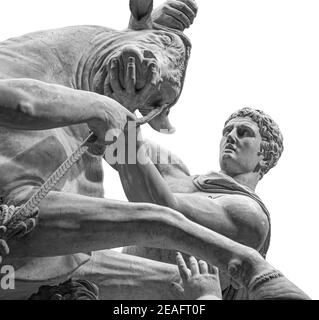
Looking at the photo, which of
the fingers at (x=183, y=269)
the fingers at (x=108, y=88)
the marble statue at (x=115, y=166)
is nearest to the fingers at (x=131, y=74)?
the marble statue at (x=115, y=166)

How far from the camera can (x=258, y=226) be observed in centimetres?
907

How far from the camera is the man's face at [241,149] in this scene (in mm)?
9539

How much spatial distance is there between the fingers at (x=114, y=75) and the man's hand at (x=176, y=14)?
2.52 feet

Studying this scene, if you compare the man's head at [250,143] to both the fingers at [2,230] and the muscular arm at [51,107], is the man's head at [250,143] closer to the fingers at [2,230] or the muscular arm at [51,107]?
the muscular arm at [51,107]

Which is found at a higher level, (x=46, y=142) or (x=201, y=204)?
(x=46, y=142)

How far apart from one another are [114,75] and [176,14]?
36.6 inches

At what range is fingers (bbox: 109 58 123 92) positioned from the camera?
9.10 meters

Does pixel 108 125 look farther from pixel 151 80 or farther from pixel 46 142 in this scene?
pixel 151 80

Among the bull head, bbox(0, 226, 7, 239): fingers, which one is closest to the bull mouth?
the bull head

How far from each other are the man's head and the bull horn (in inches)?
14.9

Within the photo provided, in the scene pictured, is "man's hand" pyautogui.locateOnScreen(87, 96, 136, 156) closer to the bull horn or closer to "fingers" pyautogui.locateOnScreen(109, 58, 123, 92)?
"fingers" pyautogui.locateOnScreen(109, 58, 123, 92)

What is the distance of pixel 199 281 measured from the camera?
8.38 m

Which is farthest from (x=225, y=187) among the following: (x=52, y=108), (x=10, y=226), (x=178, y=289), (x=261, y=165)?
(x=10, y=226)

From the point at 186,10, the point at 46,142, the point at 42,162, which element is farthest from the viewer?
the point at 186,10
